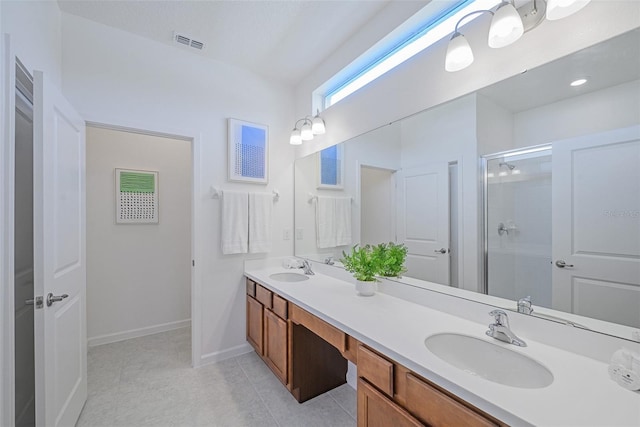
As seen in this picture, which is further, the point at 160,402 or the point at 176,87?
the point at 176,87

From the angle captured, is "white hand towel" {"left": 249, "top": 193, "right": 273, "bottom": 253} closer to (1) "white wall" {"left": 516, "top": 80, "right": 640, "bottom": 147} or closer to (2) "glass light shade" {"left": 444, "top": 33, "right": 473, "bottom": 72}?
(2) "glass light shade" {"left": 444, "top": 33, "right": 473, "bottom": 72}

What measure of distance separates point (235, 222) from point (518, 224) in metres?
2.09

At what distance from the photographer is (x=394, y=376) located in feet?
3.39

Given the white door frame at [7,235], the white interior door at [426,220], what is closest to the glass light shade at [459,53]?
the white interior door at [426,220]

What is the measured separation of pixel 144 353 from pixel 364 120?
2.90 metres

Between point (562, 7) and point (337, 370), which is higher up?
point (562, 7)

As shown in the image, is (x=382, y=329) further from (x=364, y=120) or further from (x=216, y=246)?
(x=216, y=246)

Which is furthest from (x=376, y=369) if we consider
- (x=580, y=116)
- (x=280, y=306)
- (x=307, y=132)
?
(x=307, y=132)

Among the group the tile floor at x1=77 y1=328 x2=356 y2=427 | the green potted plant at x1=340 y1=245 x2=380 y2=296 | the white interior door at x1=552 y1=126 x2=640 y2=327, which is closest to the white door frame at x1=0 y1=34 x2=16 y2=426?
the tile floor at x1=77 y1=328 x2=356 y2=427

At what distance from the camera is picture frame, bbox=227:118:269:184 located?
2.48 m

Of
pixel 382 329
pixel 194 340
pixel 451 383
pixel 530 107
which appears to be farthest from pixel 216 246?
pixel 530 107

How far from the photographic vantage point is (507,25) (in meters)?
1.07

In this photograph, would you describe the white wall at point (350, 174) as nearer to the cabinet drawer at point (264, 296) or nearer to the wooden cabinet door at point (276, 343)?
the cabinet drawer at point (264, 296)

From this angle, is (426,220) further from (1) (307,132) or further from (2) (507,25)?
(1) (307,132)
